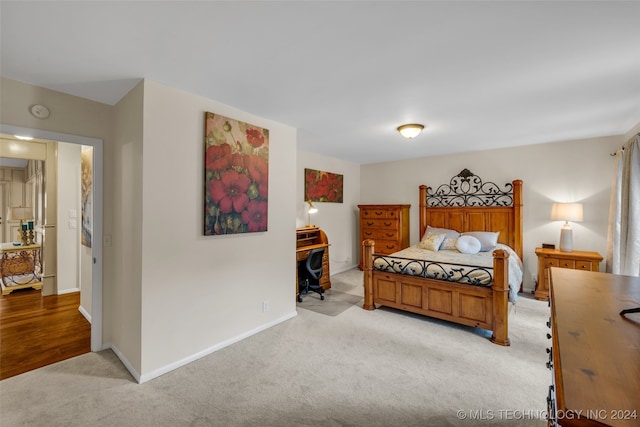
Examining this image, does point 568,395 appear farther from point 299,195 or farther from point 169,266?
point 299,195

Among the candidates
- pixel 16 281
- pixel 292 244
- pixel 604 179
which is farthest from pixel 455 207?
pixel 16 281

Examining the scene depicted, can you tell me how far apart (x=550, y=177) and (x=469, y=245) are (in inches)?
69.7

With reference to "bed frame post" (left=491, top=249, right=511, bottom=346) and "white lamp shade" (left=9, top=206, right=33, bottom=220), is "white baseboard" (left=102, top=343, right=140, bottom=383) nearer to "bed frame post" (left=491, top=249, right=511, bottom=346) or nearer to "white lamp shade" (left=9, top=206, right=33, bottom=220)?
"bed frame post" (left=491, top=249, right=511, bottom=346)

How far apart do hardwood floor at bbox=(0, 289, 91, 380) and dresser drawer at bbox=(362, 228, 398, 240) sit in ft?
15.4

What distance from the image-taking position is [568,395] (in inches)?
27.8

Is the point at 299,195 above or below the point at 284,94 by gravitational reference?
below

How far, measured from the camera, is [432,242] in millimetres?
4598

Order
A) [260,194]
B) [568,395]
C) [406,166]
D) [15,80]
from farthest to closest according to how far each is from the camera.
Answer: [406,166]
[260,194]
[15,80]
[568,395]

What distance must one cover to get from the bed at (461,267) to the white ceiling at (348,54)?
5.49ft

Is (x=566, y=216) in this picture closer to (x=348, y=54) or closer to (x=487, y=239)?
(x=487, y=239)

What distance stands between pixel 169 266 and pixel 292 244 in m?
1.51

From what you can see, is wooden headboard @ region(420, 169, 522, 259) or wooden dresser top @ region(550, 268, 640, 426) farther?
wooden headboard @ region(420, 169, 522, 259)

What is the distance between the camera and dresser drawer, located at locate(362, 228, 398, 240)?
547 cm

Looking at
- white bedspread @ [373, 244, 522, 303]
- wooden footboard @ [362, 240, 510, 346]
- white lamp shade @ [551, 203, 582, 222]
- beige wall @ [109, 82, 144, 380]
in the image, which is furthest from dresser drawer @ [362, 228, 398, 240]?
beige wall @ [109, 82, 144, 380]
